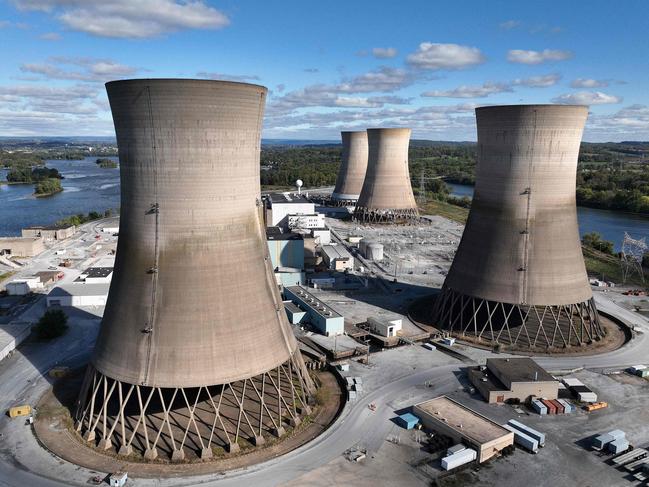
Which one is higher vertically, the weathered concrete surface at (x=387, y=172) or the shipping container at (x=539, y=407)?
the weathered concrete surface at (x=387, y=172)

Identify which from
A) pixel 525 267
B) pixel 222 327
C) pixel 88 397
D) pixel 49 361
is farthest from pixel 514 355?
pixel 49 361

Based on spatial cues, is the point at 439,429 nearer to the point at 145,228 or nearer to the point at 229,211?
the point at 229,211

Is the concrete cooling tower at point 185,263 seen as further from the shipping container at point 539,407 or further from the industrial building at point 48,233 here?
the industrial building at point 48,233

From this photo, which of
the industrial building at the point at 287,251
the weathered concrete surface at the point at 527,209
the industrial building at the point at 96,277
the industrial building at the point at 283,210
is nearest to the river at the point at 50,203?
the industrial building at the point at 96,277

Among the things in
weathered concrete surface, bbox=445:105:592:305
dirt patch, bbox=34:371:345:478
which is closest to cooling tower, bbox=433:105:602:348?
weathered concrete surface, bbox=445:105:592:305

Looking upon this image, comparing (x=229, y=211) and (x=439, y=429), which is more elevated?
(x=229, y=211)

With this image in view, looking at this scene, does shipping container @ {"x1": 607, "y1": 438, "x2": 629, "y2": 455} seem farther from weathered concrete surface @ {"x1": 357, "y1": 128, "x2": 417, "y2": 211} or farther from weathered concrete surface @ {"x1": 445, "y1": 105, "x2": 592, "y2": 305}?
weathered concrete surface @ {"x1": 357, "y1": 128, "x2": 417, "y2": 211}
